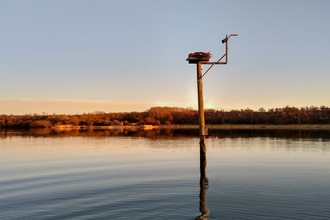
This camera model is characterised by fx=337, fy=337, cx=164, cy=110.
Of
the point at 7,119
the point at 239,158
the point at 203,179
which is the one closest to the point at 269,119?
the point at 7,119

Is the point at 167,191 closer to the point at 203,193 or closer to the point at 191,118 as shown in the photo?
the point at 203,193

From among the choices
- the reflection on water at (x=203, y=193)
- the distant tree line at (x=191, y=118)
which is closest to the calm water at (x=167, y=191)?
the reflection on water at (x=203, y=193)

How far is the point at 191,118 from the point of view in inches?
6777

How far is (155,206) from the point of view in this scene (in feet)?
35.1

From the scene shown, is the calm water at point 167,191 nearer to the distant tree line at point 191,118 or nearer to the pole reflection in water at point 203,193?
the pole reflection in water at point 203,193

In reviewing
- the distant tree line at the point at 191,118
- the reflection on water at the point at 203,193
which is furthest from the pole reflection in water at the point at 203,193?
the distant tree line at the point at 191,118

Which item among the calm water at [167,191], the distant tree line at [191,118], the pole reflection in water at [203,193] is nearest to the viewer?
the pole reflection in water at [203,193]

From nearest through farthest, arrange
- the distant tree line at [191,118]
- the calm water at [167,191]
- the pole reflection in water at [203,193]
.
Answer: the pole reflection in water at [203,193], the calm water at [167,191], the distant tree line at [191,118]

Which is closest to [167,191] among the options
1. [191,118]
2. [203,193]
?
[203,193]

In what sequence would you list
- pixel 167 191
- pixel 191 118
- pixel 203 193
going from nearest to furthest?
pixel 203 193
pixel 167 191
pixel 191 118

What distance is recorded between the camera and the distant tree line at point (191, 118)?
14838cm

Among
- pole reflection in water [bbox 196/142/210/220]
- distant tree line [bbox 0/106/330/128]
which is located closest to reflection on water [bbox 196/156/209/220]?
pole reflection in water [bbox 196/142/210/220]

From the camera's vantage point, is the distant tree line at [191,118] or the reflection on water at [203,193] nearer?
the reflection on water at [203,193]

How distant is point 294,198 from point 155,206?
4769mm
